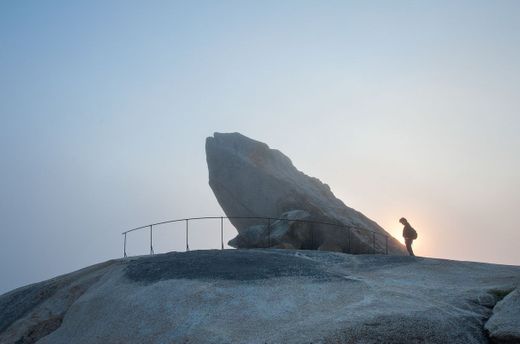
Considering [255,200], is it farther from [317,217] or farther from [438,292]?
[438,292]

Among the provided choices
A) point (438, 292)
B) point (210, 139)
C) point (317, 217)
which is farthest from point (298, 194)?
point (438, 292)

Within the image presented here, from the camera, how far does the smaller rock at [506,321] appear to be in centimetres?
1323

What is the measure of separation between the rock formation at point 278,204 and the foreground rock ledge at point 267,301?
33.3ft

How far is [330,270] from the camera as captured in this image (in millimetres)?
17688

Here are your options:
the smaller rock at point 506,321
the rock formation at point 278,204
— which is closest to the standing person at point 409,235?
the rock formation at point 278,204

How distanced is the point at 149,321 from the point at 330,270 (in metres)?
5.43

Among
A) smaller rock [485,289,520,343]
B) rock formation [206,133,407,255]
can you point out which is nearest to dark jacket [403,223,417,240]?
rock formation [206,133,407,255]

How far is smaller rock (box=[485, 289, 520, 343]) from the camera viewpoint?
13227mm

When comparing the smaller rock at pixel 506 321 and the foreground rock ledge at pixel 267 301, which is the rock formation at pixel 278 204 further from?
the smaller rock at pixel 506 321

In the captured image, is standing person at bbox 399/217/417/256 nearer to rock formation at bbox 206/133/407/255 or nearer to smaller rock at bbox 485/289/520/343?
rock formation at bbox 206/133/407/255

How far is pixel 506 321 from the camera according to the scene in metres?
13.6

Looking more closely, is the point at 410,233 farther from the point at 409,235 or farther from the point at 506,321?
the point at 506,321

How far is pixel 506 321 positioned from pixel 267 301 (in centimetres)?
535

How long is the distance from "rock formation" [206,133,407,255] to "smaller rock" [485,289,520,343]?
1529 cm
